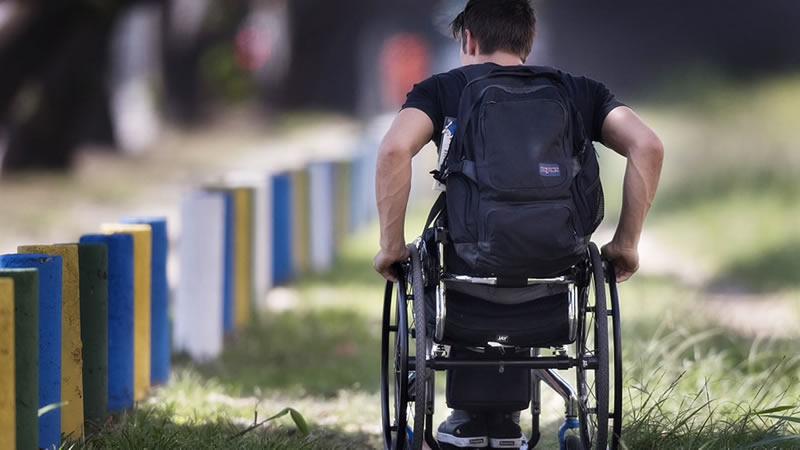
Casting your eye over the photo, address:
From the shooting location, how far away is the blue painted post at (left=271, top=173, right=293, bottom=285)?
10.6 meters

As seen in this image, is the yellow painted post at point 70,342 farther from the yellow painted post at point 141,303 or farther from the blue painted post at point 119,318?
the yellow painted post at point 141,303

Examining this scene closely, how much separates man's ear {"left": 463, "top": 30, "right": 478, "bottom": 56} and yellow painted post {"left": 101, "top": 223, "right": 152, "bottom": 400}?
1889mm

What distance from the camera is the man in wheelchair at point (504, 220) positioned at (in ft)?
14.2

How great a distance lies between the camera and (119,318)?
18.8 feet

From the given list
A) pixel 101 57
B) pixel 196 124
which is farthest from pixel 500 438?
pixel 196 124

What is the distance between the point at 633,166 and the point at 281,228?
252 inches

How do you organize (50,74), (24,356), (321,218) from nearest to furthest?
(24,356) → (321,218) → (50,74)

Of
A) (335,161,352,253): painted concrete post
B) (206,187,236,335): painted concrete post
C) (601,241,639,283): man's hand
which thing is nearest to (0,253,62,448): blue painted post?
(601,241,639,283): man's hand

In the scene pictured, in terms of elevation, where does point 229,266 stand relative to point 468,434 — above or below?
above

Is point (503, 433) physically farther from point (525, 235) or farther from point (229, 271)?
point (229, 271)

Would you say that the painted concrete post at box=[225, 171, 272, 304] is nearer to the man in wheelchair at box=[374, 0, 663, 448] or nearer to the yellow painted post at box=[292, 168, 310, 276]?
the yellow painted post at box=[292, 168, 310, 276]

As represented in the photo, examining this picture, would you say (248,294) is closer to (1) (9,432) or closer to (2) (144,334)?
(2) (144,334)

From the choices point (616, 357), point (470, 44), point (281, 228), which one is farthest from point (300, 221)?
point (616, 357)

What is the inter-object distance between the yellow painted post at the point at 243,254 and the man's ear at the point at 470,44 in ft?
13.0
